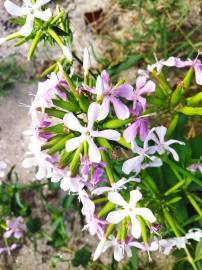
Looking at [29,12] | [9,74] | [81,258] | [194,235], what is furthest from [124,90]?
[9,74]

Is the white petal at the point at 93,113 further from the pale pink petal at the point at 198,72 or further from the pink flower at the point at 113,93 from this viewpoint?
the pale pink petal at the point at 198,72

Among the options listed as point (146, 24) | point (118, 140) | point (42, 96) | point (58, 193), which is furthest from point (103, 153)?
point (146, 24)

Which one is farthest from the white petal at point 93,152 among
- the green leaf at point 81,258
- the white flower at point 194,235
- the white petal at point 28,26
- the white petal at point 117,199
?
the green leaf at point 81,258

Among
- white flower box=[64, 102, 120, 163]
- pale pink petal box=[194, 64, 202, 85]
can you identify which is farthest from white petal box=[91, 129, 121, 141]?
pale pink petal box=[194, 64, 202, 85]

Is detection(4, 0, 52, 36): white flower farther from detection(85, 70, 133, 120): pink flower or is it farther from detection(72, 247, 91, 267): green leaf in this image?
detection(72, 247, 91, 267): green leaf

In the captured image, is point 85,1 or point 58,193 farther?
point 85,1

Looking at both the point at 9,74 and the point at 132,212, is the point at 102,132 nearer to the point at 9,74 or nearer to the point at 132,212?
the point at 132,212

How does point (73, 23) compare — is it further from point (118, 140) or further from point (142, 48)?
point (118, 140)
